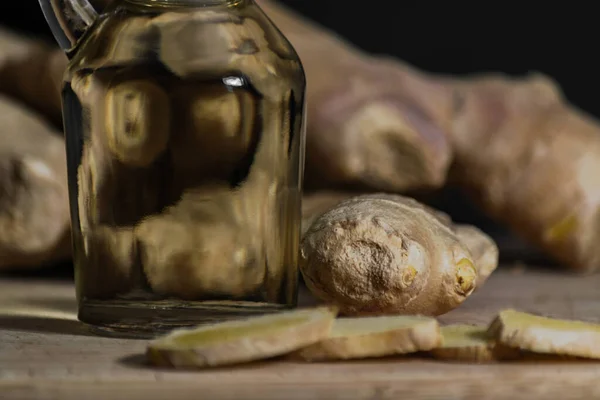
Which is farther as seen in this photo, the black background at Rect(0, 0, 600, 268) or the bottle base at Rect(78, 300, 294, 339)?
the black background at Rect(0, 0, 600, 268)

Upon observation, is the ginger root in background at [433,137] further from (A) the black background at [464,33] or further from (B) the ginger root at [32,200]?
(A) the black background at [464,33]

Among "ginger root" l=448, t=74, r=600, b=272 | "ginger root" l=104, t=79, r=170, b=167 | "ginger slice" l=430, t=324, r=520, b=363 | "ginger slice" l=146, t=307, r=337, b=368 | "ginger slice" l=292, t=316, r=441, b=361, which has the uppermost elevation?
"ginger root" l=104, t=79, r=170, b=167

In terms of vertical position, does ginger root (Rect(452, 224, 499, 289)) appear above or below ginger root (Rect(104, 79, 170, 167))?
below

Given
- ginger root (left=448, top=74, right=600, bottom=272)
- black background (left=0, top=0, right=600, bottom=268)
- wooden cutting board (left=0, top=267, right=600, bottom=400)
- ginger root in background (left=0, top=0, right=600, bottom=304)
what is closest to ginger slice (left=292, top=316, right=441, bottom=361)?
wooden cutting board (left=0, top=267, right=600, bottom=400)

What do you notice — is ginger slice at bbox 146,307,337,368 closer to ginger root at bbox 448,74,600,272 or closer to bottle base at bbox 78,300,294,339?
bottle base at bbox 78,300,294,339

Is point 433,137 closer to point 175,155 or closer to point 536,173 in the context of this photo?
point 536,173

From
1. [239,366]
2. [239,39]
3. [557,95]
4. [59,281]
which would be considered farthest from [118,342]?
[557,95]

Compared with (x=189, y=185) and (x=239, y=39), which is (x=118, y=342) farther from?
(x=239, y=39)
